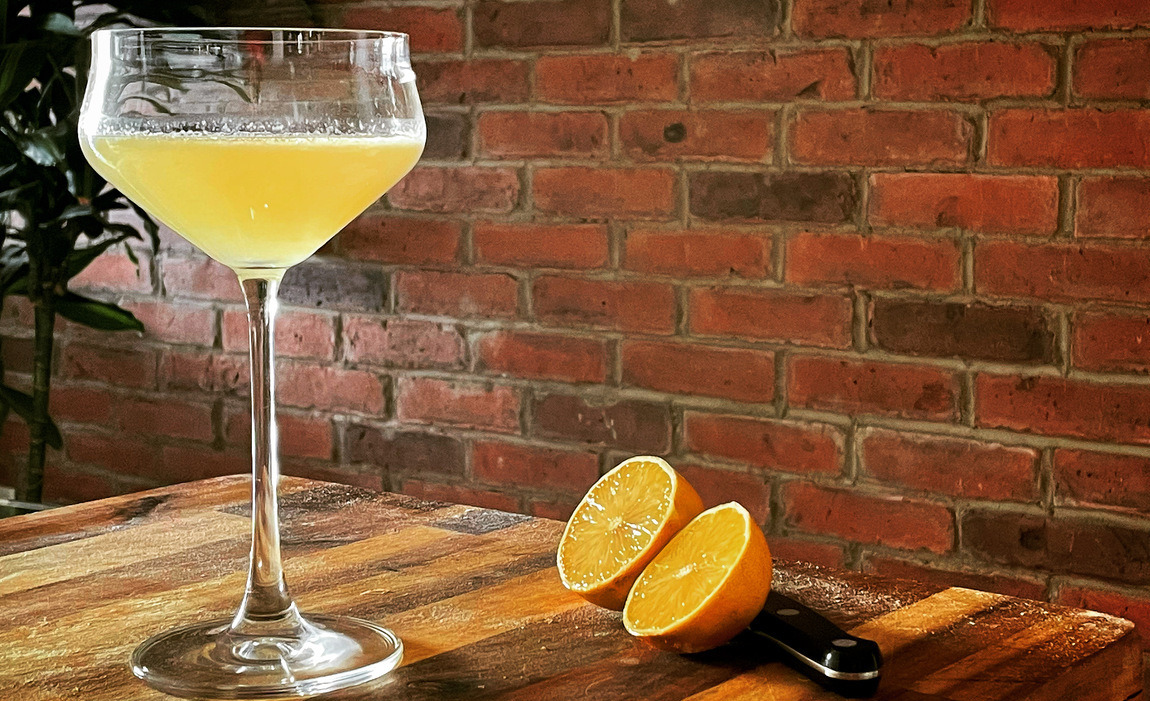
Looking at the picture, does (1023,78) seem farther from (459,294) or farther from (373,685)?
(373,685)

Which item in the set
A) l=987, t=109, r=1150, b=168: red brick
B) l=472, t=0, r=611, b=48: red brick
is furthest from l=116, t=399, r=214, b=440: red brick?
l=987, t=109, r=1150, b=168: red brick

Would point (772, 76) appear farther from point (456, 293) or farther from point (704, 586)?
point (704, 586)

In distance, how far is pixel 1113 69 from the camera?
1497 mm

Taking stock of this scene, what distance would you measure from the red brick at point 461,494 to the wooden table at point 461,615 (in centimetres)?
100

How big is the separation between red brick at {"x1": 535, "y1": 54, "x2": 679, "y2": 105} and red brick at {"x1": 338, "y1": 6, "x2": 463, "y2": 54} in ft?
0.56

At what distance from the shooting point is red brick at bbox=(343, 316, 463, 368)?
210cm

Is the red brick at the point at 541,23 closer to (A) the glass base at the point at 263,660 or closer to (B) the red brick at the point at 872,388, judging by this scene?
(B) the red brick at the point at 872,388

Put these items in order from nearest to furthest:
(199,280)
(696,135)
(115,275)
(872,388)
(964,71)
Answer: (964,71)
(872,388)
(696,135)
(199,280)
(115,275)

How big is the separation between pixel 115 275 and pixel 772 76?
Result: 4.44ft

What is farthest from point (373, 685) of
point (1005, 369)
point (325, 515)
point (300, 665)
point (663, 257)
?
point (663, 257)

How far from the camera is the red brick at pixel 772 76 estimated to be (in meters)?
1.69

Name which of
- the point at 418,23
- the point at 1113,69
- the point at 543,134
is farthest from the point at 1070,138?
the point at 418,23

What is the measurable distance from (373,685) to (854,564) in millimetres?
1190

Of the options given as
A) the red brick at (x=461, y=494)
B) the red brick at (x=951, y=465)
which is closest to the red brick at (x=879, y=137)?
the red brick at (x=951, y=465)
